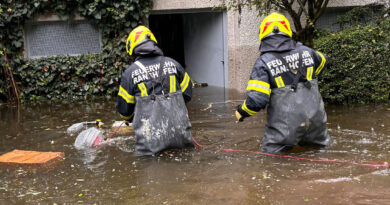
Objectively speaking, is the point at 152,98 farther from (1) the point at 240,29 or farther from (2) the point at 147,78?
(1) the point at 240,29

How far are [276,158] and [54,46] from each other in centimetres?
753

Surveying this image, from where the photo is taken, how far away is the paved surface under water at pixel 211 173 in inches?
140

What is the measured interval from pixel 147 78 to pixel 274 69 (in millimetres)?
1435

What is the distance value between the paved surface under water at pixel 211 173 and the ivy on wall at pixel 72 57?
348cm

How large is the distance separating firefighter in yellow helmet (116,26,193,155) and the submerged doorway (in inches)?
224

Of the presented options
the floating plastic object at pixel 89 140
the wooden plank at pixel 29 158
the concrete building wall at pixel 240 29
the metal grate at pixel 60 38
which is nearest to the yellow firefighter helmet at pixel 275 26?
the floating plastic object at pixel 89 140

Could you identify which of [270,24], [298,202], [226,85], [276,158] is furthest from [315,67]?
[226,85]

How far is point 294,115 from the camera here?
4.27m

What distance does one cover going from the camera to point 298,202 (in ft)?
11.0

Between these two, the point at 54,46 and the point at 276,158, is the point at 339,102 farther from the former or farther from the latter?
the point at 54,46

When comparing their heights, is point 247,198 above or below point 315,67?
below

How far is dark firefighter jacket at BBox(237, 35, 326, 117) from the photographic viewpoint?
4188mm

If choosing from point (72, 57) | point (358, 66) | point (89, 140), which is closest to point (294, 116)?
point (89, 140)

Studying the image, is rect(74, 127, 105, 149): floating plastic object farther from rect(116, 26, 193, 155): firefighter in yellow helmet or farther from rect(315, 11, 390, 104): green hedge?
rect(315, 11, 390, 104): green hedge
